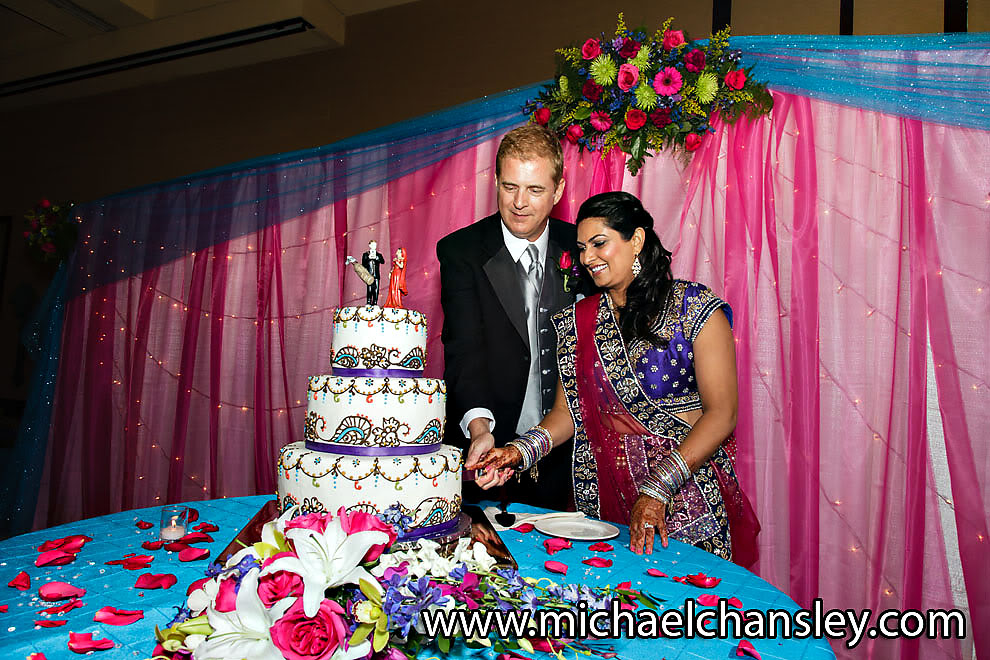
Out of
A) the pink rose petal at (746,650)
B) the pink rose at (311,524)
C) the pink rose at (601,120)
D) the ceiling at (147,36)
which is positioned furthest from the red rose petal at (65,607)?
the ceiling at (147,36)

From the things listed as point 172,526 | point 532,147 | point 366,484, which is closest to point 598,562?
point 366,484

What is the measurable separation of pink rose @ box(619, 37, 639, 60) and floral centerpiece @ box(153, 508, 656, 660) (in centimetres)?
234

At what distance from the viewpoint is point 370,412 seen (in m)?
1.59

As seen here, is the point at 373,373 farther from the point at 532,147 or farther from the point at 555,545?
the point at 532,147

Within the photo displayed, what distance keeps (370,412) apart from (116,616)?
25.5 inches

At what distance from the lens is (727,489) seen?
2062mm

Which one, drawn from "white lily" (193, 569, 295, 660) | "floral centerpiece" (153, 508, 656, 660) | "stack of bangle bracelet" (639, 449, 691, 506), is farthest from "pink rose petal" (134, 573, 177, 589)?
"stack of bangle bracelet" (639, 449, 691, 506)

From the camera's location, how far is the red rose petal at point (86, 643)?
100 cm

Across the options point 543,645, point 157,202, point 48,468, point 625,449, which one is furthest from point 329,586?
point 48,468

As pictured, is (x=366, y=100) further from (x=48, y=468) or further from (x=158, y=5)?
(x=48, y=468)

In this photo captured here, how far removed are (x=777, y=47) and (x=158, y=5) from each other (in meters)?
4.34

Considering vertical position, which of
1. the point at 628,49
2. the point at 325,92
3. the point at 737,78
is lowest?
the point at 737,78

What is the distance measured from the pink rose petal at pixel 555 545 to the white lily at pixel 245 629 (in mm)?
857

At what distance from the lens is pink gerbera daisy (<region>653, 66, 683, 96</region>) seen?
8.66 feet
